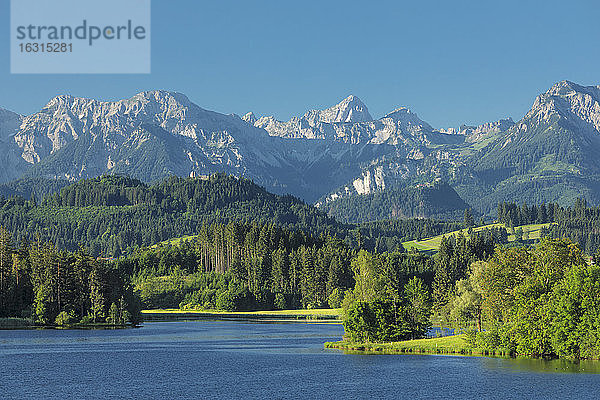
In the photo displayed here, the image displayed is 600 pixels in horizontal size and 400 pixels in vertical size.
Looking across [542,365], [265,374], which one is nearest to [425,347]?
[542,365]

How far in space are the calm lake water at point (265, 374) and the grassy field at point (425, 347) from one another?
5599mm

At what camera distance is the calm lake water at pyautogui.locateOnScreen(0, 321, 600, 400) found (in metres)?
102

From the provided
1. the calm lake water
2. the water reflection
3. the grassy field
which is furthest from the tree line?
the calm lake water

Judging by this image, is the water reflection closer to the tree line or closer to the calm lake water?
the calm lake water

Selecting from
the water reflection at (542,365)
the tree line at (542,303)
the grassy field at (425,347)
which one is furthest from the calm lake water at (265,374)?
the tree line at (542,303)

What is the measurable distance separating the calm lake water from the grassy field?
5599mm

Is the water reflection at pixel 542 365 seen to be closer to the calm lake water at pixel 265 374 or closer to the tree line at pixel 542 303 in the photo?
the calm lake water at pixel 265 374

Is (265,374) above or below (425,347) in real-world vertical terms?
below

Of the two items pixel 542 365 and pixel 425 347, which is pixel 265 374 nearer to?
pixel 425 347

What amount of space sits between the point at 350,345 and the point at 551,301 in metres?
44.8

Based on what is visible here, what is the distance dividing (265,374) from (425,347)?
38.1 meters

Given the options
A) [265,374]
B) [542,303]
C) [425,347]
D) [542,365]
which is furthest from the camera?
[425,347]

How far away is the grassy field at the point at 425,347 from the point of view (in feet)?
461

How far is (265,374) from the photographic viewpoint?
122375 mm
